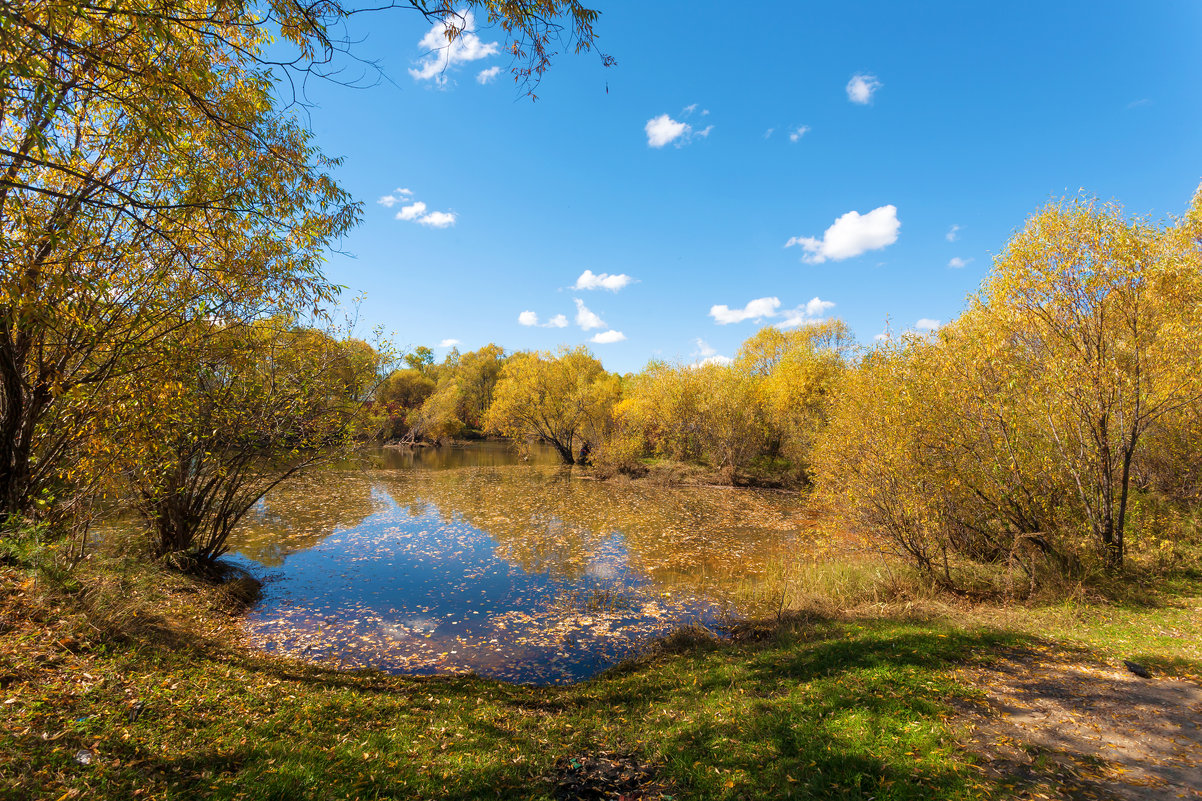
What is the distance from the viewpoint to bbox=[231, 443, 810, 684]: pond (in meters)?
9.30

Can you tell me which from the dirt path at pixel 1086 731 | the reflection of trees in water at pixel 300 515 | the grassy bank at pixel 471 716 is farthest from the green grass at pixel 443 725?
the reflection of trees in water at pixel 300 515

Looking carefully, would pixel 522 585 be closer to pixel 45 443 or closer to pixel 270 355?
pixel 270 355

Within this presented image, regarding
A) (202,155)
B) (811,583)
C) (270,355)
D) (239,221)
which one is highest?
(202,155)

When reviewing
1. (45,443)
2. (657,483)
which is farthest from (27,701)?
(657,483)

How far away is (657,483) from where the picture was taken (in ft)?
110

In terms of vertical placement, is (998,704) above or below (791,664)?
above

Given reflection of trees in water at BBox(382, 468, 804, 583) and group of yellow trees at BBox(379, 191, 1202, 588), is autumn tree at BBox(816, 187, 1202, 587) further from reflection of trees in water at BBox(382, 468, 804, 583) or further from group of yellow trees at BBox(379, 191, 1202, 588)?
reflection of trees in water at BBox(382, 468, 804, 583)

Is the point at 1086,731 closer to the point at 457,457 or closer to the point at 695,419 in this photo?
the point at 695,419

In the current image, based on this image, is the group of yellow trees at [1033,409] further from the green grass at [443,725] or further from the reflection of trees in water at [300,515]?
the reflection of trees in water at [300,515]

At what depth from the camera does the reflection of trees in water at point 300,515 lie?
15.1 metres

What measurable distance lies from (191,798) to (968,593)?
13.7 m

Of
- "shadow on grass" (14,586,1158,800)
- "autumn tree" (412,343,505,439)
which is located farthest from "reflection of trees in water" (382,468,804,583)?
"autumn tree" (412,343,505,439)

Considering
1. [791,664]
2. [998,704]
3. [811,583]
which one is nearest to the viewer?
[998,704]

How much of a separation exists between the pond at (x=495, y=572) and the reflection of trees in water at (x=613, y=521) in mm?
106
